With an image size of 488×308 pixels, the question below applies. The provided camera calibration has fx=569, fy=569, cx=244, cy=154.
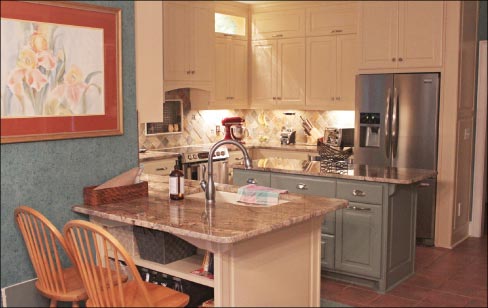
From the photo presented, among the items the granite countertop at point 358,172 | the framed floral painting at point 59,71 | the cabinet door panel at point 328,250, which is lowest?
the cabinet door panel at point 328,250

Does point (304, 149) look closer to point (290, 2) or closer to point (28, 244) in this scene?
point (290, 2)

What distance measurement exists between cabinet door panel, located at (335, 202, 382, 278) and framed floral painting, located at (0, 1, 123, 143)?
192cm

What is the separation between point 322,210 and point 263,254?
0.40 m

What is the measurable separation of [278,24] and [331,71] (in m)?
0.93

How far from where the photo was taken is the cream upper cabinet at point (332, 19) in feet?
20.2

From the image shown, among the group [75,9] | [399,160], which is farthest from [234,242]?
[399,160]

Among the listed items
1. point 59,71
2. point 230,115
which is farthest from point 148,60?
point 230,115

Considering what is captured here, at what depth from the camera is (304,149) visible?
627 centimetres

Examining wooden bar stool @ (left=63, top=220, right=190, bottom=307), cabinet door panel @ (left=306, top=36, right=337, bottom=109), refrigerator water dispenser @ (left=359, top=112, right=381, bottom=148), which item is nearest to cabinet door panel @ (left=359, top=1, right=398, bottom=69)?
refrigerator water dispenser @ (left=359, top=112, right=381, bottom=148)

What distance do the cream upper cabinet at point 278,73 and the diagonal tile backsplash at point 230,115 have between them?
12.6 inches

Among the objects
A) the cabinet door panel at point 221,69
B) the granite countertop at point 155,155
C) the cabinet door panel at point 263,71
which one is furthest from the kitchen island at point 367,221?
the cabinet door panel at point 263,71

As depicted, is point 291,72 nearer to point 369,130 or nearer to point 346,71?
point 346,71

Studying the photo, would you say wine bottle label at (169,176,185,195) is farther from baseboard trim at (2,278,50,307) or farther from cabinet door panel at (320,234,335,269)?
cabinet door panel at (320,234,335,269)

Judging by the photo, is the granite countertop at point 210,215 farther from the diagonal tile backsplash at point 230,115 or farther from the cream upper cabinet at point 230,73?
the cream upper cabinet at point 230,73
